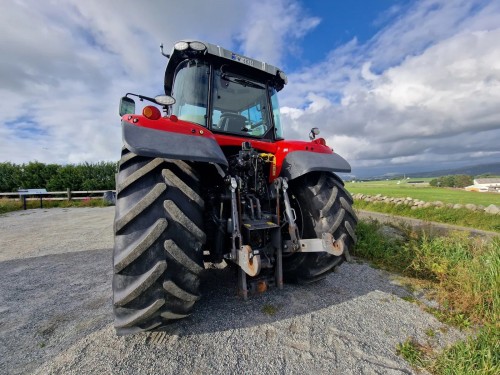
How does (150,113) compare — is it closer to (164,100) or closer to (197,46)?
(164,100)

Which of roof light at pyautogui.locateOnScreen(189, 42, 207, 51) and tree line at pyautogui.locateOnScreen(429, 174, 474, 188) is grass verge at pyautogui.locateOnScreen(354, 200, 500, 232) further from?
tree line at pyautogui.locateOnScreen(429, 174, 474, 188)

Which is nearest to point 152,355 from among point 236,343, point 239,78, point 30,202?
point 236,343

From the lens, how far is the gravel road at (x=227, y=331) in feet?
5.33

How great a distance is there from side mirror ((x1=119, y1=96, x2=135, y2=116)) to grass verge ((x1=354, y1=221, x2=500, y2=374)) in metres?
3.16

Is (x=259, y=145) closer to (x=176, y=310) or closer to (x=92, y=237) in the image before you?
(x=176, y=310)

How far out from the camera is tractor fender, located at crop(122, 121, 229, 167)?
5.33 feet

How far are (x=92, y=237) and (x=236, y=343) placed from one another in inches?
209

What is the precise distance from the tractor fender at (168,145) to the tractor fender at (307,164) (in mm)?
823

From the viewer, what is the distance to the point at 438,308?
7.83 ft

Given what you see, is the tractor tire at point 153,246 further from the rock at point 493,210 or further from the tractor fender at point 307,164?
the rock at point 493,210

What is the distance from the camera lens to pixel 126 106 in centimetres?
272

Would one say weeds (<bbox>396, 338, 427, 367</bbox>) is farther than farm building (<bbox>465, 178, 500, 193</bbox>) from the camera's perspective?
No

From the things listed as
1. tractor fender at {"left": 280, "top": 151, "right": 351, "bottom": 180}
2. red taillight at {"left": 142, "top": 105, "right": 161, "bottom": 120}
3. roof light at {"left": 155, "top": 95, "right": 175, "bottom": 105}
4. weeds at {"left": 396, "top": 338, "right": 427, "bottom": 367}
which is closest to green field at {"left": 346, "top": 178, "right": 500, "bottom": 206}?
tractor fender at {"left": 280, "top": 151, "right": 351, "bottom": 180}

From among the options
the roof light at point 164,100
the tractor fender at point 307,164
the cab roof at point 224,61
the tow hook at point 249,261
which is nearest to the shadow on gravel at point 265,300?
the tow hook at point 249,261
